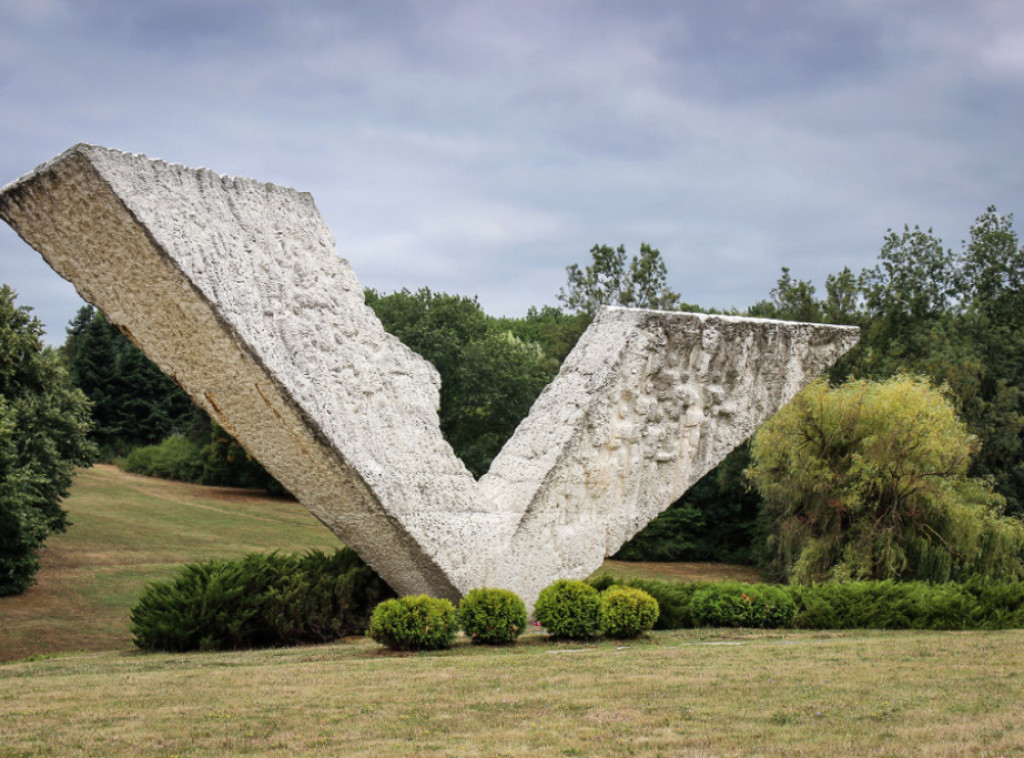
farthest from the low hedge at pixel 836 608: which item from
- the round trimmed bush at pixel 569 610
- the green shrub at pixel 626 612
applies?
the round trimmed bush at pixel 569 610

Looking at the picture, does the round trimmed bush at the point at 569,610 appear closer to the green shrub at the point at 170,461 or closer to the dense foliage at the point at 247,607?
the dense foliage at the point at 247,607

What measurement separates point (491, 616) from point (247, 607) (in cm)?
224

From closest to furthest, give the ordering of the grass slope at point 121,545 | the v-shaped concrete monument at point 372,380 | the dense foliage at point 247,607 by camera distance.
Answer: the v-shaped concrete monument at point 372,380 → the dense foliage at point 247,607 → the grass slope at point 121,545

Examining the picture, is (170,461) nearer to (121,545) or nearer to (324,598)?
(121,545)

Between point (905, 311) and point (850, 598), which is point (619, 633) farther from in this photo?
point (905, 311)

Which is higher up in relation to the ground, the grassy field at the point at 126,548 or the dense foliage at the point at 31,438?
the dense foliage at the point at 31,438

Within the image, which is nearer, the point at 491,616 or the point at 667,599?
the point at 491,616

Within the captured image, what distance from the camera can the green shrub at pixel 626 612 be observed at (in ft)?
29.5

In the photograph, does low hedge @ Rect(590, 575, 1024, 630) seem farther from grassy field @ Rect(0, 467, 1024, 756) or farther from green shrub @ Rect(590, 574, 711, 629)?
grassy field @ Rect(0, 467, 1024, 756)

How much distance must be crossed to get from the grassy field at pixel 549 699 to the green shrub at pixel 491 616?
187 millimetres

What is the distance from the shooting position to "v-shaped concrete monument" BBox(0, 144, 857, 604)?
7.56m

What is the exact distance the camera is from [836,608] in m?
10.5

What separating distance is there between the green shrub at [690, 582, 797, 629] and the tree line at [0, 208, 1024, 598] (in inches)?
265

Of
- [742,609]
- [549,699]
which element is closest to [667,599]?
[742,609]
